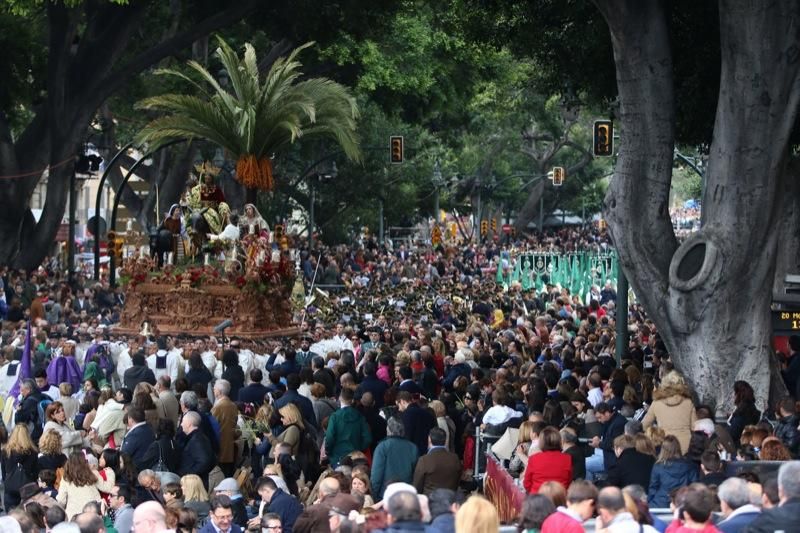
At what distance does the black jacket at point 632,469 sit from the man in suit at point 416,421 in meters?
3.25

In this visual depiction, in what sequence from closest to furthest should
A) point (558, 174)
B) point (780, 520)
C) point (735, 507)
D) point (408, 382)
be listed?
point (780, 520) → point (735, 507) → point (408, 382) → point (558, 174)

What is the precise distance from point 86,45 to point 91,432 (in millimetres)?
20473

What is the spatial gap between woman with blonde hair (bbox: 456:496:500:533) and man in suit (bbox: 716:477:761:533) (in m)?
1.70

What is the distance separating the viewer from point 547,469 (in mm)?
13602

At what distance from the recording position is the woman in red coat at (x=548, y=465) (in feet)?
44.5

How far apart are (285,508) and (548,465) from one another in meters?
2.25

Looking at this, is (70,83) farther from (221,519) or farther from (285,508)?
(221,519)

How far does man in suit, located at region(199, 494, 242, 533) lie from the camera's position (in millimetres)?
11836

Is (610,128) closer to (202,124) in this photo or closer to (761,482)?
(202,124)

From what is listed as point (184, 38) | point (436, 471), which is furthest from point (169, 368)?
point (184, 38)

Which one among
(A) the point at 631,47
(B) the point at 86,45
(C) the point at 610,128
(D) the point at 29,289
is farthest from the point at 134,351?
(C) the point at 610,128

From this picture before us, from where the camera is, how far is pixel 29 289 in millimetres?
34531

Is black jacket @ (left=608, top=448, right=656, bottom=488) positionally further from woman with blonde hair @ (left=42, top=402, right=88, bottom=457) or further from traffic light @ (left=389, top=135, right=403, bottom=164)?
traffic light @ (left=389, top=135, right=403, bottom=164)

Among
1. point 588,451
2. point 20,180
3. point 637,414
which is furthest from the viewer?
point 20,180
